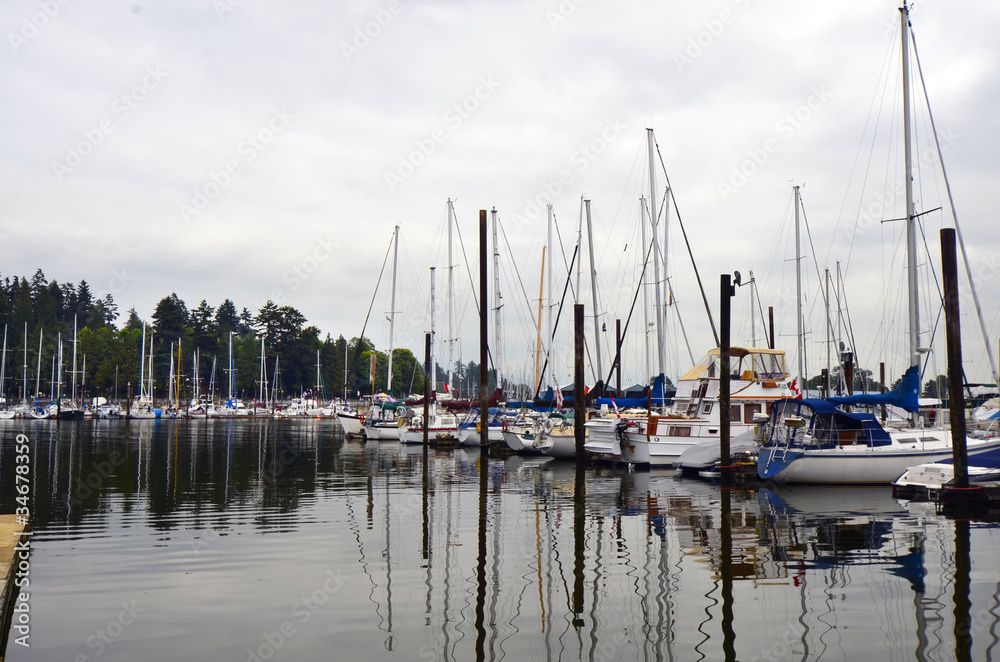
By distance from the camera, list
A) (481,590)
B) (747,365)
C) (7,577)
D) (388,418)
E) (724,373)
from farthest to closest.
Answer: (388,418), (747,365), (724,373), (481,590), (7,577)

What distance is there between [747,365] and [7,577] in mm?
30753

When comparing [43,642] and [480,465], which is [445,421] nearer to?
[480,465]

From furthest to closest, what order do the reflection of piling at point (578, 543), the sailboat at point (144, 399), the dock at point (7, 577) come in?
1. the sailboat at point (144, 399)
2. the reflection of piling at point (578, 543)
3. the dock at point (7, 577)

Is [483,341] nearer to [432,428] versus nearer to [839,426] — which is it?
[432,428]

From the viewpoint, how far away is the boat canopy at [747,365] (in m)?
35.0

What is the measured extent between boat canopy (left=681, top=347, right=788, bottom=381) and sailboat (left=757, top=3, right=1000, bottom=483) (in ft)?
21.5

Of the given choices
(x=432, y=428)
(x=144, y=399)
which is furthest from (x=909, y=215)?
(x=144, y=399)

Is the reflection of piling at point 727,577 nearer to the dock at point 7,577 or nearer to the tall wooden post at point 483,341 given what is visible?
the dock at point 7,577

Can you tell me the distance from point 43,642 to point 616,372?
42565 mm

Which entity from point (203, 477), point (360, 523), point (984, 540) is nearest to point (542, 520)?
point (360, 523)

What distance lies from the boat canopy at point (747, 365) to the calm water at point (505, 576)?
10.3m

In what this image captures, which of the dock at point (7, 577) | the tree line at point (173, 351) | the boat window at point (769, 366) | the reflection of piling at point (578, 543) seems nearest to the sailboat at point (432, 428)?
the boat window at point (769, 366)

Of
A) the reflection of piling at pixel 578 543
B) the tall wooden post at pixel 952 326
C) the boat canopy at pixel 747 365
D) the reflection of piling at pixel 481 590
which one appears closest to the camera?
the reflection of piling at pixel 481 590

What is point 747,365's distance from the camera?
35531mm
